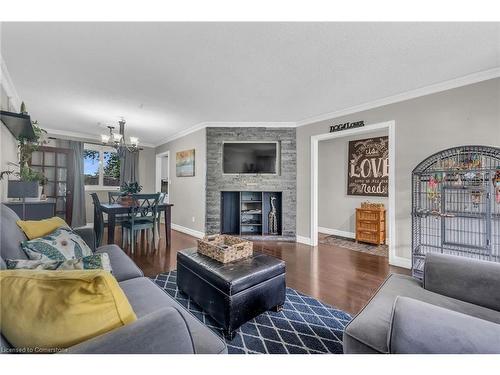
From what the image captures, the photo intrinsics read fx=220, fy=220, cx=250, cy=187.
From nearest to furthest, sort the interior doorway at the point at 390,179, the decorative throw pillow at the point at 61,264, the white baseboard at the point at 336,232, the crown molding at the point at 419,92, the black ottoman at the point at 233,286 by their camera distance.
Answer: the decorative throw pillow at the point at 61,264
the black ottoman at the point at 233,286
the crown molding at the point at 419,92
the interior doorway at the point at 390,179
the white baseboard at the point at 336,232

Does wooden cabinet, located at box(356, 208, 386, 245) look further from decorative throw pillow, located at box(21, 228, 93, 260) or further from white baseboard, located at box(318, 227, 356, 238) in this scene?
decorative throw pillow, located at box(21, 228, 93, 260)

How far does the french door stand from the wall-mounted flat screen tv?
143 inches

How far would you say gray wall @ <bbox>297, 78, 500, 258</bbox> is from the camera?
2367 mm

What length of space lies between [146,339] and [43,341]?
0.99 feet

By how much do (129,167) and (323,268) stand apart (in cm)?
526

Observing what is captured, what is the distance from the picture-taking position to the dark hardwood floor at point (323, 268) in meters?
2.21

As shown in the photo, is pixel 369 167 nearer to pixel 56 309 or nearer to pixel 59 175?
pixel 56 309

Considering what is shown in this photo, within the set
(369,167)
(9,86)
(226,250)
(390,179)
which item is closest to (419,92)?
(390,179)

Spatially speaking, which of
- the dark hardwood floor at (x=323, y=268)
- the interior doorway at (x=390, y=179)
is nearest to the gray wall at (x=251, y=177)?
the interior doorway at (x=390, y=179)

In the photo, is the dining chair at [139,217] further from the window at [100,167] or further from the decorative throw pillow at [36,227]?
Answer: the window at [100,167]

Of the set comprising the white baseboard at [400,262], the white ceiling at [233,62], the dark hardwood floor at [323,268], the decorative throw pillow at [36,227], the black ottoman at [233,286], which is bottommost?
the dark hardwood floor at [323,268]

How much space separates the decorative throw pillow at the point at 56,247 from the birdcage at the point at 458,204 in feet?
11.1

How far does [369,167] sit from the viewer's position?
14.7ft

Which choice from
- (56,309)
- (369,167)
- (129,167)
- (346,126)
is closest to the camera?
(56,309)
